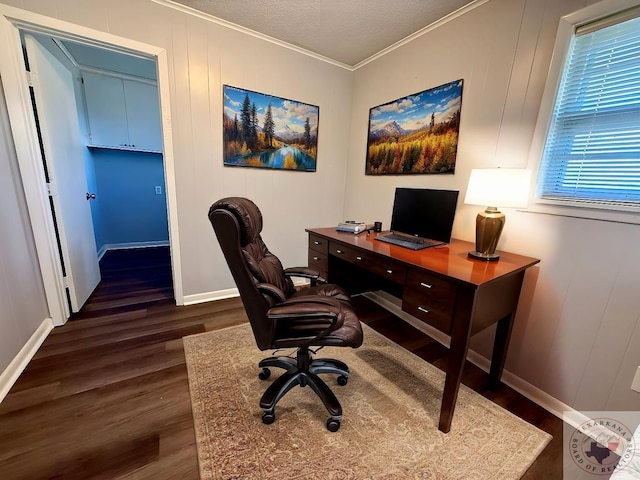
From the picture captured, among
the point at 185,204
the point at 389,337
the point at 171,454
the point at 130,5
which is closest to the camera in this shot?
the point at 171,454

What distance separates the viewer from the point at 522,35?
5.00 ft

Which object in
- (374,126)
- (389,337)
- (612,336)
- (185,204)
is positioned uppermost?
(374,126)

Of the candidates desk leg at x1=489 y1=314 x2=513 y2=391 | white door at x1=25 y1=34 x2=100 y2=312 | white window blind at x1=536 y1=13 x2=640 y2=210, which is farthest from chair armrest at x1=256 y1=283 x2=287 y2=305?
white door at x1=25 y1=34 x2=100 y2=312

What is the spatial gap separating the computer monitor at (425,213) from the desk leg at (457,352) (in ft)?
2.36

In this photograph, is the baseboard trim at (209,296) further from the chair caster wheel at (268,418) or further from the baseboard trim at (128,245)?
the baseboard trim at (128,245)

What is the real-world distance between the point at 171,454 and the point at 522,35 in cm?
289

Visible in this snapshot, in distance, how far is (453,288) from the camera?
3.86 ft

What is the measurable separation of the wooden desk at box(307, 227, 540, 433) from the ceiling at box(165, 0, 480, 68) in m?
1.70

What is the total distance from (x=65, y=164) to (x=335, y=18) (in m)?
2.53

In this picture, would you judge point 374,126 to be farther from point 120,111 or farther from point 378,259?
point 120,111

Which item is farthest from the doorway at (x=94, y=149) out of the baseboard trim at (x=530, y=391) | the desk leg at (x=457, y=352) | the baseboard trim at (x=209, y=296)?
the baseboard trim at (x=530, y=391)

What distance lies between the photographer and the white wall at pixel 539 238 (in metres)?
1.26

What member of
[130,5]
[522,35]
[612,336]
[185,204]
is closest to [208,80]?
[130,5]

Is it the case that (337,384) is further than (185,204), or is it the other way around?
(185,204)
